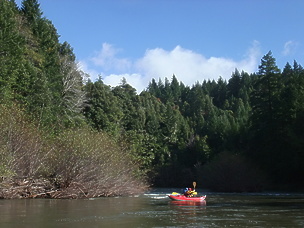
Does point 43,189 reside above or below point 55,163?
below

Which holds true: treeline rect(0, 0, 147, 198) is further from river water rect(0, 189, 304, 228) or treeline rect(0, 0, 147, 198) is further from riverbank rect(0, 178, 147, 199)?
river water rect(0, 189, 304, 228)

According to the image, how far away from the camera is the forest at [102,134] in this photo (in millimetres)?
31422

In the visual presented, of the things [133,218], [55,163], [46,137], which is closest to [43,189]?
[55,163]

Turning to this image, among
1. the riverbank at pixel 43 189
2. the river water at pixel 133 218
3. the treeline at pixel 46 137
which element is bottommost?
the river water at pixel 133 218

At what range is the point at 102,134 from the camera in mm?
36781

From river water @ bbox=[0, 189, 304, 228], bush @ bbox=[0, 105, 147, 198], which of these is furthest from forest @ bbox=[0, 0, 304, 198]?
river water @ bbox=[0, 189, 304, 228]

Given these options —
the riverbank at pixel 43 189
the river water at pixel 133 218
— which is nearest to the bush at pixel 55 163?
the riverbank at pixel 43 189

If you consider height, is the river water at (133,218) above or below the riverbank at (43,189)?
below

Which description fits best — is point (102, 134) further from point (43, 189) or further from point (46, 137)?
point (43, 189)

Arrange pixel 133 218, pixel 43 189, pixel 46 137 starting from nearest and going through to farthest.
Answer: pixel 133 218, pixel 43 189, pixel 46 137

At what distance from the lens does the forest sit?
31.4 meters

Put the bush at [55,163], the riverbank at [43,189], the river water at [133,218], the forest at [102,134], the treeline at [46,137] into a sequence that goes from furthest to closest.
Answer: the forest at [102,134] → the treeline at [46,137] → the bush at [55,163] → the riverbank at [43,189] → the river water at [133,218]

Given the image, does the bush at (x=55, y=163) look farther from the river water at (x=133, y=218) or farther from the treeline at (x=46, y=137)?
the river water at (x=133, y=218)

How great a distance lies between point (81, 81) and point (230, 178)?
20163mm
